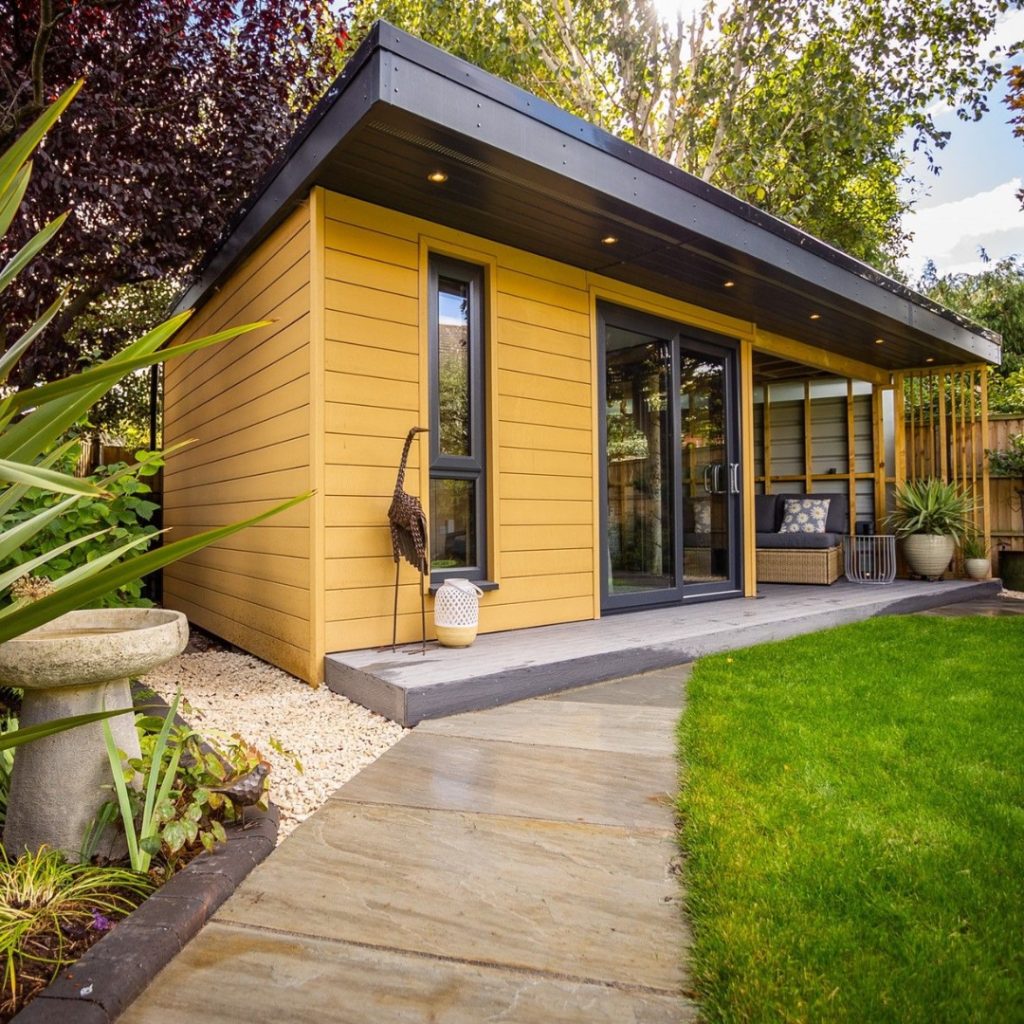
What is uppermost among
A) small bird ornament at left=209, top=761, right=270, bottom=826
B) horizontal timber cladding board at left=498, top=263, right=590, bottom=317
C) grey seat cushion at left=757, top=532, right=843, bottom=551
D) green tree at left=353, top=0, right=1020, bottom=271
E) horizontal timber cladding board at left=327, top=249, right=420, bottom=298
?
green tree at left=353, top=0, right=1020, bottom=271

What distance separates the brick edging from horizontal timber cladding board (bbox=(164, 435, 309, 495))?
203cm

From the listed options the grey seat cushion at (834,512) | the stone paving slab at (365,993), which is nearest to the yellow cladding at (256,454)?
the stone paving slab at (365,993)

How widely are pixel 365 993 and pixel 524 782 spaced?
0.96 m

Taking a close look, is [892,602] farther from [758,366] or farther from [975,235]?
[975,235]

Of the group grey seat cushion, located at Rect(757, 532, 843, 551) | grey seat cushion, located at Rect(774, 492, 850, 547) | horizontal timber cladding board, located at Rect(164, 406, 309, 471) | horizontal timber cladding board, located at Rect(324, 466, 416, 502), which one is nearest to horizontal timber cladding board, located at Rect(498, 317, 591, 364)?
horizontal timber cladding board, located at Rect(324, 466, 416, 502)

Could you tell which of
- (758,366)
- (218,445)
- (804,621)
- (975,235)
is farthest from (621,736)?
(975,235)

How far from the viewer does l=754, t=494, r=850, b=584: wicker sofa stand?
6512mm

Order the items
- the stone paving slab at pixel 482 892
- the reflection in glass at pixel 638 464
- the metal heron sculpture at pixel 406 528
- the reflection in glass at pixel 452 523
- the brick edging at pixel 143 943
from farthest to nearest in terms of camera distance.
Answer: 1. the reflection in glass at pixel 638 464
2. the reflection in glass at pixel 452 523
3. the metal heron sculpture at pixel 406 528
4. the stone paving slab at pixel 482 892
5. the brick edging at pixel 143 943

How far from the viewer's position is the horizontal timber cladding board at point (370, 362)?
326cm

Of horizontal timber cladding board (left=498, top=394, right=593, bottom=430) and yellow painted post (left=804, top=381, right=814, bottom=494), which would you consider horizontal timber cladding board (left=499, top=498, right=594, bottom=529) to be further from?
yellow painted post (left=804, top=381, right=814, bottom=494)

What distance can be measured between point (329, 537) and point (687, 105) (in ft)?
27.5

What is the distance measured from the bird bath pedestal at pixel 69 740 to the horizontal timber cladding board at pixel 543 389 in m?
2.65

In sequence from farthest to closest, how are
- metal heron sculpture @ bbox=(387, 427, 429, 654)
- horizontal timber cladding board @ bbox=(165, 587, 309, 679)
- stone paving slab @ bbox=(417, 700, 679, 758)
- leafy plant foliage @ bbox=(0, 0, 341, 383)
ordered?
1. leafy plant foliage @ bbox=(0, 0, 341, 383)
2. horizontal timber cladding board @ bbox=(165, 587, 309, 679)
3. metal heron sculpture @ bbox=(387, 427, 429, 654)
4. stone paving slab @ bbox=(417, 700, 679, 758)

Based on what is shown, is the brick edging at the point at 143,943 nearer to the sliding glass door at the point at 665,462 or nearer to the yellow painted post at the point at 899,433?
the sliding glass door at the point at 665,462
